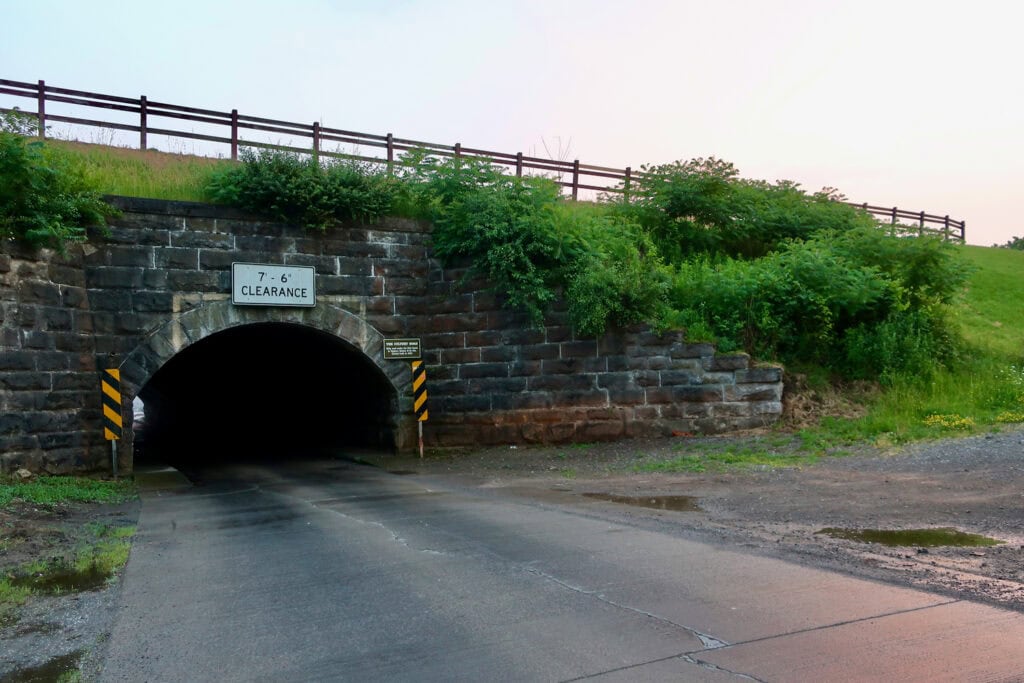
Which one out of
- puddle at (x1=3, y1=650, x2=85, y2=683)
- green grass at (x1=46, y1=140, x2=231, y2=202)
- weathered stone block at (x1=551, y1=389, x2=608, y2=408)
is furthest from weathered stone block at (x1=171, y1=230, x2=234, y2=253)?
puddle at (x1=3, y1=650, x2=85, y2=683)

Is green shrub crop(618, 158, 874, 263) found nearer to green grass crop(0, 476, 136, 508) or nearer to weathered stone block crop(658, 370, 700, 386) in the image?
weathered stone block crop(658, 370, 700, 386)

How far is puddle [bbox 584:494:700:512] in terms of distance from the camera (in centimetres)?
928

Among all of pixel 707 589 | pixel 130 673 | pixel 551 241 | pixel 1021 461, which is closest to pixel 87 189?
pixel 551 241

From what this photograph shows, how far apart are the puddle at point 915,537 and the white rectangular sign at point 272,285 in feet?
34.5

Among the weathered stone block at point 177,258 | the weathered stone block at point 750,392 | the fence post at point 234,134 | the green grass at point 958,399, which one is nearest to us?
the green grass at point 958,399

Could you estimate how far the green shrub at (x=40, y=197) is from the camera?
1192 centimetres

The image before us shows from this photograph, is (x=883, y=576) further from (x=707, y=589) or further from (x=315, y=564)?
(x=315, y=564)

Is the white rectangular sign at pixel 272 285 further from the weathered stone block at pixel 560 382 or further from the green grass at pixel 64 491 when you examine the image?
the weathered stone block at pixel 560 382

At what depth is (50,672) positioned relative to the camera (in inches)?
177

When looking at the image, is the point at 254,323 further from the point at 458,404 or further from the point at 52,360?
the point at 458,404

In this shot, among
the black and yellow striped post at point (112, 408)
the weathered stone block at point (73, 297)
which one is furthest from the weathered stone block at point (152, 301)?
the black and yellow striped post at point (112, 408)

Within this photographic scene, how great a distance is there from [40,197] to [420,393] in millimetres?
7091

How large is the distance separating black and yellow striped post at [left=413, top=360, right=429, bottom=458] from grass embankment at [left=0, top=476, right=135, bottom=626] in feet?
17.3

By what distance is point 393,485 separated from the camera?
1241 centimetres
